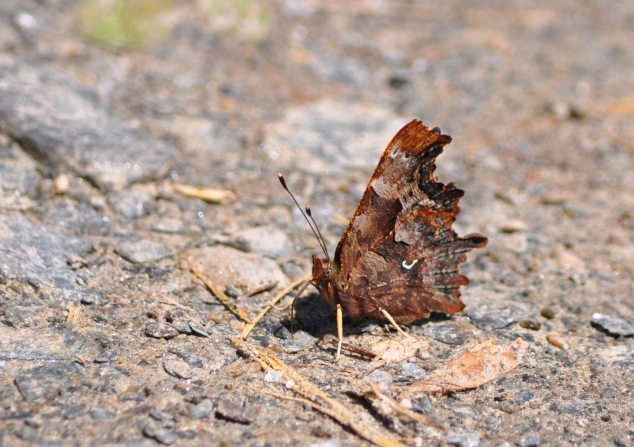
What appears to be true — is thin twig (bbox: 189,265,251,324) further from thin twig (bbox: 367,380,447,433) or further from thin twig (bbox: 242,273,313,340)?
thin twig (bbox: 367,380,447,433)

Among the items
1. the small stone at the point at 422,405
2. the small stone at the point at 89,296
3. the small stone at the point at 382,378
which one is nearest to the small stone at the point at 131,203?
the small stone at the point at 89,296

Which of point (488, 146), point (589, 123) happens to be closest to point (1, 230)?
point (488, 146)

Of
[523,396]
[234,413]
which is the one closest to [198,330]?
[234,413]

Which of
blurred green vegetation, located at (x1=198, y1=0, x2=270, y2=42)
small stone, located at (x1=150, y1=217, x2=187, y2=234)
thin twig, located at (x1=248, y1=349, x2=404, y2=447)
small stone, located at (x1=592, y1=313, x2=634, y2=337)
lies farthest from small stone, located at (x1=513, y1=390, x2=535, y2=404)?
blurred green vegetation, located at (x1=198, y1=0, x2=270, y2=42)

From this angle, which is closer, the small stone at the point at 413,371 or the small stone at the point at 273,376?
the small stone at the point at 273,376

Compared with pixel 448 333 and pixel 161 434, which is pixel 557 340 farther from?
pixel 161 434

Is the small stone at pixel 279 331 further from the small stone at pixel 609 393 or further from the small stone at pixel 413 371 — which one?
the small stone at pixel 609 393
